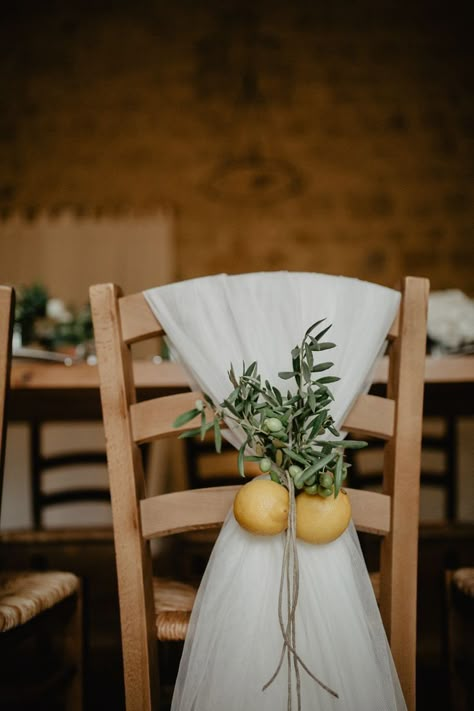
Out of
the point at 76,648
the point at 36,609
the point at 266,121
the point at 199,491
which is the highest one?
the point at 266,121

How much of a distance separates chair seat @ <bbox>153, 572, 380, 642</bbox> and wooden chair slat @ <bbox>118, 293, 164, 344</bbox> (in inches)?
16.9

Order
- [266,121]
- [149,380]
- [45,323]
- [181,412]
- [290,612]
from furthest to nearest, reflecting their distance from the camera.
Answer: [266,121], [45,323], [149,380], [181,412], [290,612]

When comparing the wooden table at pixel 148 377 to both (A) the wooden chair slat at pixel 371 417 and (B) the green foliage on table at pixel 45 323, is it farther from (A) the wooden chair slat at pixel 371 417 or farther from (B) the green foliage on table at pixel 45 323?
(B) the green foliage on table at pixel 45 323

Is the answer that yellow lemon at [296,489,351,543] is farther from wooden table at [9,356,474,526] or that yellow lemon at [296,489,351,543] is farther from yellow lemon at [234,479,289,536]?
wooden table at [9,356,474,526]

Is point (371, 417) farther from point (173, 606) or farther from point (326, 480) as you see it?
point (173, 606)

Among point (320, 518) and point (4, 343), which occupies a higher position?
point (4, 343)

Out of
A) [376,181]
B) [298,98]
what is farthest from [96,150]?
[376,181]

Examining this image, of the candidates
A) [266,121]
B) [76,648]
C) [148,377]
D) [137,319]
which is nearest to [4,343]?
[137,319]

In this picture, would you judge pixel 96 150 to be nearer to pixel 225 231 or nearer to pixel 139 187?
pixel 139 187

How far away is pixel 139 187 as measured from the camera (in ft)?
12.5

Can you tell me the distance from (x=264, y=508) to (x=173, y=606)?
34 cm

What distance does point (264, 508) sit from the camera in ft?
2.41

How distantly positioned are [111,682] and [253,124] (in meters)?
Answer: 3.20

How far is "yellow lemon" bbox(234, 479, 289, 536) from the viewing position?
28.9 inches
